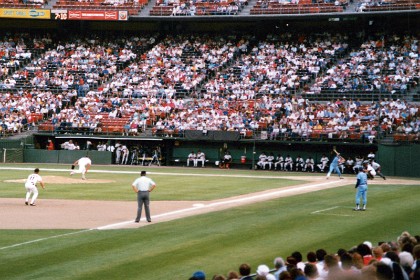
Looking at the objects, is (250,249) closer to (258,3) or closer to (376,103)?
(376,103)

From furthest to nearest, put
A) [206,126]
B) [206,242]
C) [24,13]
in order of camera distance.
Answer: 1. [24,13]
2. [206,126]
3. [206,242]

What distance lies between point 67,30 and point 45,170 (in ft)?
87.2

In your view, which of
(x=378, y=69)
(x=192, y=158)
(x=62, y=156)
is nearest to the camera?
(x=378, y=69)

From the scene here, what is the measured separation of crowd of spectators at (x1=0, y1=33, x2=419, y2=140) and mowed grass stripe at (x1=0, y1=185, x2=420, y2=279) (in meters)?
24.0

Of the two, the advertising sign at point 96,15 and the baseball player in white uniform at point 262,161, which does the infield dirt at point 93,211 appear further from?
the advertising sign at point 96,15

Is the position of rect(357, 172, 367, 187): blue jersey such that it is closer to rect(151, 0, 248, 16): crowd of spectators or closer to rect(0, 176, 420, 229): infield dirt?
rect(0, 176, 420, 229): infield dirt

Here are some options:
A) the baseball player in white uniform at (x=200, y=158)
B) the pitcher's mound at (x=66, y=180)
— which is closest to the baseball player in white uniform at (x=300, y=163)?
the baseball player in white uniform at (x=200, y=158)

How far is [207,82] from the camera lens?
2430 inches

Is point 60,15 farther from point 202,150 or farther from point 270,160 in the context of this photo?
point 270,160

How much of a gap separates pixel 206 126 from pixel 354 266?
145ft

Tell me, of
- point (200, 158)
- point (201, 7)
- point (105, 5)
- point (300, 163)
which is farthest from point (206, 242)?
point (105, 5)

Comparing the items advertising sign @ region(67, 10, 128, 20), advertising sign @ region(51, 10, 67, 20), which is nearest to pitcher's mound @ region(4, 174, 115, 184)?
A: advertising sign @ region(67, 10, 128, 20)

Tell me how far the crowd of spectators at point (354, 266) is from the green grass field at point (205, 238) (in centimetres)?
433

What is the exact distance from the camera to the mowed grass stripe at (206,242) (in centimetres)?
1672
